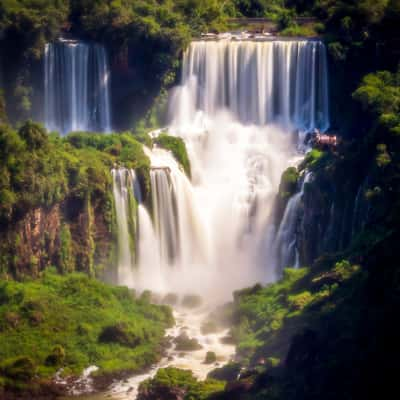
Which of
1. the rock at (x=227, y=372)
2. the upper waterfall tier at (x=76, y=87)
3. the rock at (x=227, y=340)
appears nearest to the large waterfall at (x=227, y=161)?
the upper waterfall tier at (x=76, y=87)

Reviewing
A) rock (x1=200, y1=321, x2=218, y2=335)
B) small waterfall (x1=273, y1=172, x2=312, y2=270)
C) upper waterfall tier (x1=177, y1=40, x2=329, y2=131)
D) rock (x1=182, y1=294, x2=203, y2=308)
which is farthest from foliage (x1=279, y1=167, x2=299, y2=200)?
rock (x1=200, y1=321, x2=218, y2=335)

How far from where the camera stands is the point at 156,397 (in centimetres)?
2661

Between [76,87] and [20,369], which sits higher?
[76,87]

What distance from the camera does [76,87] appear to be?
4397 cm

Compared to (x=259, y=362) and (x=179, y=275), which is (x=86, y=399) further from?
(x=179, y=275)

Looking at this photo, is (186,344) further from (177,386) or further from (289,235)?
(289,235)

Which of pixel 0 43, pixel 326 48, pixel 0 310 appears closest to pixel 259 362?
pixel 0 310

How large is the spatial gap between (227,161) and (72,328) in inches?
532

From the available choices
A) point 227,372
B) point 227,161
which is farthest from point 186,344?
point 227,161

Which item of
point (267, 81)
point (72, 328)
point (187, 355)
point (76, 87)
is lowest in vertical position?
point (187, 355)

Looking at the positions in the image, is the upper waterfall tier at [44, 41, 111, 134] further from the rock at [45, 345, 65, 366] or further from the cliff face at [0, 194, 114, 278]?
the rock at [45, 345, 65, 366]

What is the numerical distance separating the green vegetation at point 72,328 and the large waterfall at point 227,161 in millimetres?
4224

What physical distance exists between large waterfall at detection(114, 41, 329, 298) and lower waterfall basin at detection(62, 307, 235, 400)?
2509 millimetres

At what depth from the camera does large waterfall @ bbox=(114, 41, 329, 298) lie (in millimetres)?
37531
